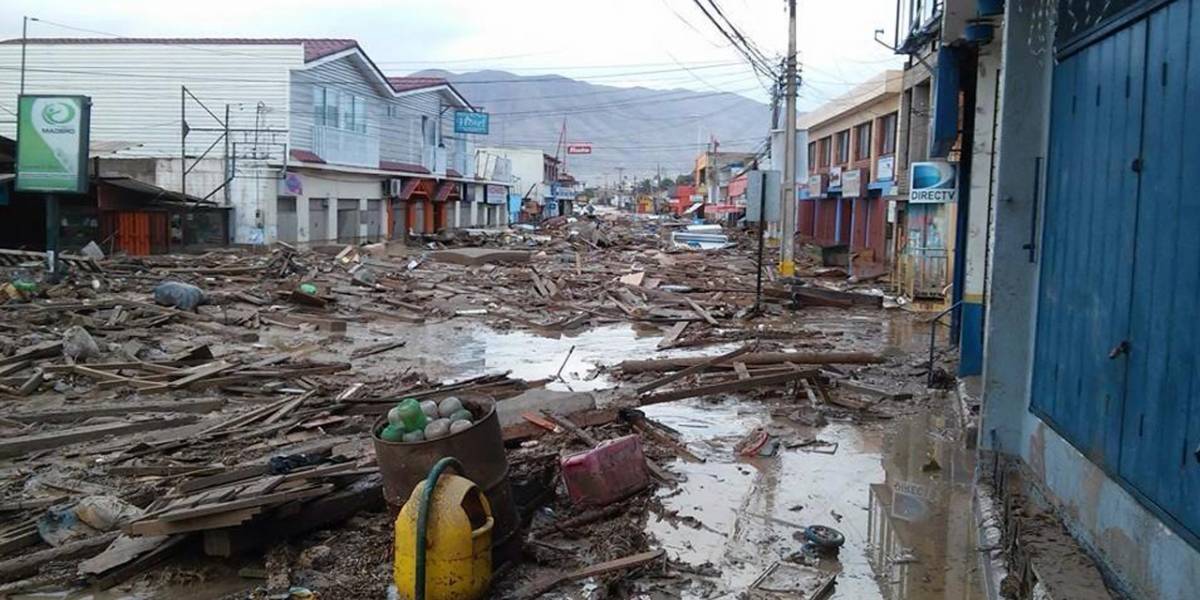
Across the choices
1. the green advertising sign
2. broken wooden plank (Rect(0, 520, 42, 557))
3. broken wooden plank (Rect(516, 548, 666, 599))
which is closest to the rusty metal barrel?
broken wooden plank (Rect(516, 548, 666, 599))

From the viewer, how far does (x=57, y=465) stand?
29.1ft

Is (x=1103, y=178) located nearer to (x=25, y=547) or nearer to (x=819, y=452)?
(x=819, y=452)

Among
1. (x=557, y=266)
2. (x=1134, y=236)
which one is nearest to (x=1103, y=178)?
(x=1134, y=236)

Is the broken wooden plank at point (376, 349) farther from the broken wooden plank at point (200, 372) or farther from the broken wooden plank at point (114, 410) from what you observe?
the broken wooden plank at point (114, 410)

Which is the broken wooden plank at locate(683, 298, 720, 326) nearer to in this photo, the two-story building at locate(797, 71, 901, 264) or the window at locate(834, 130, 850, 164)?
the two-story building at locate(797, 71, 901, 264)

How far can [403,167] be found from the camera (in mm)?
49781

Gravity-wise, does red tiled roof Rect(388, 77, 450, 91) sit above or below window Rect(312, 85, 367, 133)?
above

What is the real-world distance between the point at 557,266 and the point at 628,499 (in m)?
25.9

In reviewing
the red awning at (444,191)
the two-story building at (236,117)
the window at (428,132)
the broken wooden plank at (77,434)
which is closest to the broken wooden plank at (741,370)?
the broken wooden plank at (77,434)

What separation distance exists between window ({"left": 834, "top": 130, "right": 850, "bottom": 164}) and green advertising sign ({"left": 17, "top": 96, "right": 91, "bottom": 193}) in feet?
108

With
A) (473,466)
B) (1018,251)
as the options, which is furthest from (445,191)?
(473,466)

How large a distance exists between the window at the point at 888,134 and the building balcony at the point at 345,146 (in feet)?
74.2

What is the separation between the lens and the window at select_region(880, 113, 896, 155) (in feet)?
118

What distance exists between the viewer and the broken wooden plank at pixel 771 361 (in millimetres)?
13156
